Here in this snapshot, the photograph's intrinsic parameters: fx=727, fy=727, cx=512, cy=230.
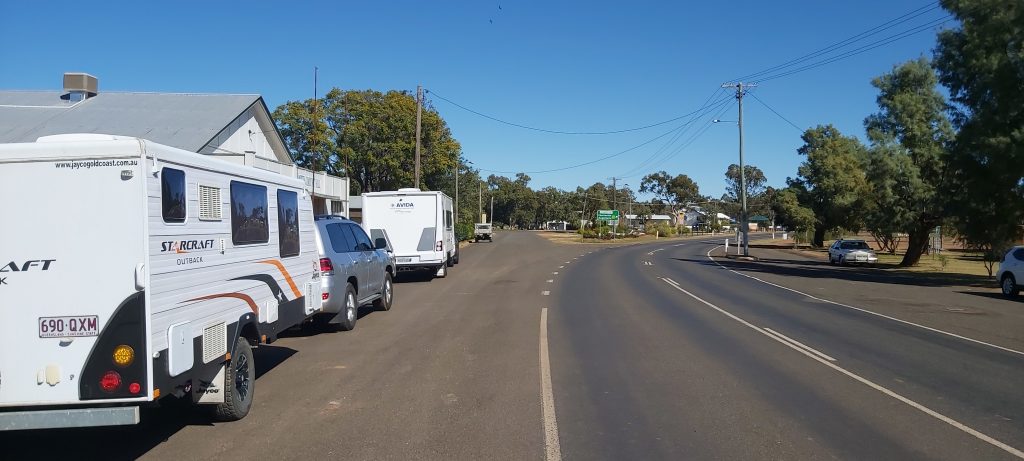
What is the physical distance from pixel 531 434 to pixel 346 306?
6.60 m

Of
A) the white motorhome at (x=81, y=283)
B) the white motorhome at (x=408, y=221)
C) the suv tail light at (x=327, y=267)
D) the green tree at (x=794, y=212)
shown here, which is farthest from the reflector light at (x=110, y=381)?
the green tree at (x=794, y=212)

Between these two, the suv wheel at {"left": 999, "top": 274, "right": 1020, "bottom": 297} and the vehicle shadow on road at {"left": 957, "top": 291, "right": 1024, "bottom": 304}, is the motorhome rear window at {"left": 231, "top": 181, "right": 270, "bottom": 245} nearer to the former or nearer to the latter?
the vehicle shadow on road at {"left": 957, "top": 291, "right": 1024, "bottom": 304}

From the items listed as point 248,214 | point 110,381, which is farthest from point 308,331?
point 110,381

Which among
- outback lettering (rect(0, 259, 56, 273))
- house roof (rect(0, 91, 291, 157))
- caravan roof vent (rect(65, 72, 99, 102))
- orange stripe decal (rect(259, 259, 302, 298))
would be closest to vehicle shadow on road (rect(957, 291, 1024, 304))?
orange stripe decal (rect(259, 259, 302, 298))

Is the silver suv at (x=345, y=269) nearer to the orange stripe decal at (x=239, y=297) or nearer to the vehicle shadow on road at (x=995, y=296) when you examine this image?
the orange stripe decal at (x=239, y=297)

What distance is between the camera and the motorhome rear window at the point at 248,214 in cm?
716

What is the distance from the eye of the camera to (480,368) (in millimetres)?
9344

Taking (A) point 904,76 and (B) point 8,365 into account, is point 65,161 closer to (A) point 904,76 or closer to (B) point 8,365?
(B) point 8,365

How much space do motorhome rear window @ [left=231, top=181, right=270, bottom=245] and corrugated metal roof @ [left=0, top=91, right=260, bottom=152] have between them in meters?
16.5

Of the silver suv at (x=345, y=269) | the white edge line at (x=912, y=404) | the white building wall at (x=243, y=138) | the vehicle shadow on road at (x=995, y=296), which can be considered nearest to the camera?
the white edge line at (x=912, y=404)

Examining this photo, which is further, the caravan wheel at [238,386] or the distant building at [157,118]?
the distant building at [157,118]

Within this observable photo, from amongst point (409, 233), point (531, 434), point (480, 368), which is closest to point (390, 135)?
point (409, 233)

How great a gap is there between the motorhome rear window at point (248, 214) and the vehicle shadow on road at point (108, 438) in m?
1.77

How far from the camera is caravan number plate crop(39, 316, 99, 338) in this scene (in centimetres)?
533
